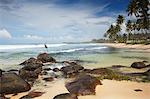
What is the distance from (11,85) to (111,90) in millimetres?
4672

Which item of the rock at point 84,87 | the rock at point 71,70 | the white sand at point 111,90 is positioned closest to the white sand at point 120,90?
the white sand at point 111,90

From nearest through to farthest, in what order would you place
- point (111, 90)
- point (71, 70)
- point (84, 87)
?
point (84, 87) < point (111, 90) < point (71, 70)

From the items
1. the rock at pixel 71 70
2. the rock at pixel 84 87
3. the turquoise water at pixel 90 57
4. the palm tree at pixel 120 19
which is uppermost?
the palm tree at pixel 120 19

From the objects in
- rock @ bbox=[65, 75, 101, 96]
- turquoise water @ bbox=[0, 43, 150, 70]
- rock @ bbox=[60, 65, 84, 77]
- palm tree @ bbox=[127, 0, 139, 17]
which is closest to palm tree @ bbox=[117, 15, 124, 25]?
palm tree @ bbox=[127, 0, 139, 17]

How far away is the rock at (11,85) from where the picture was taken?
10789 mm

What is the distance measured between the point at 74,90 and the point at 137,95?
9.00ft

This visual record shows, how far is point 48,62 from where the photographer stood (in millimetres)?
26156

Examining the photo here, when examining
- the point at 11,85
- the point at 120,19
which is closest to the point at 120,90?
the point at 11,85

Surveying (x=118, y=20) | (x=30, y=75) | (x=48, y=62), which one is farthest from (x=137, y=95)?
(x=118, y=20)

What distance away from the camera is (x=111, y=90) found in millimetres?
11039

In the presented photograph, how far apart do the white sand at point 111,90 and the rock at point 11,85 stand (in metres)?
0.42

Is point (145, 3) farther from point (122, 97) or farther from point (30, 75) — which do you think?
point (122, 97)

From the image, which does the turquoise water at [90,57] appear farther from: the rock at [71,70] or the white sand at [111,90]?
the white sand at [111,90]

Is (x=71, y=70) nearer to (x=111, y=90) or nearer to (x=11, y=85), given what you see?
(x=111, y=90)
